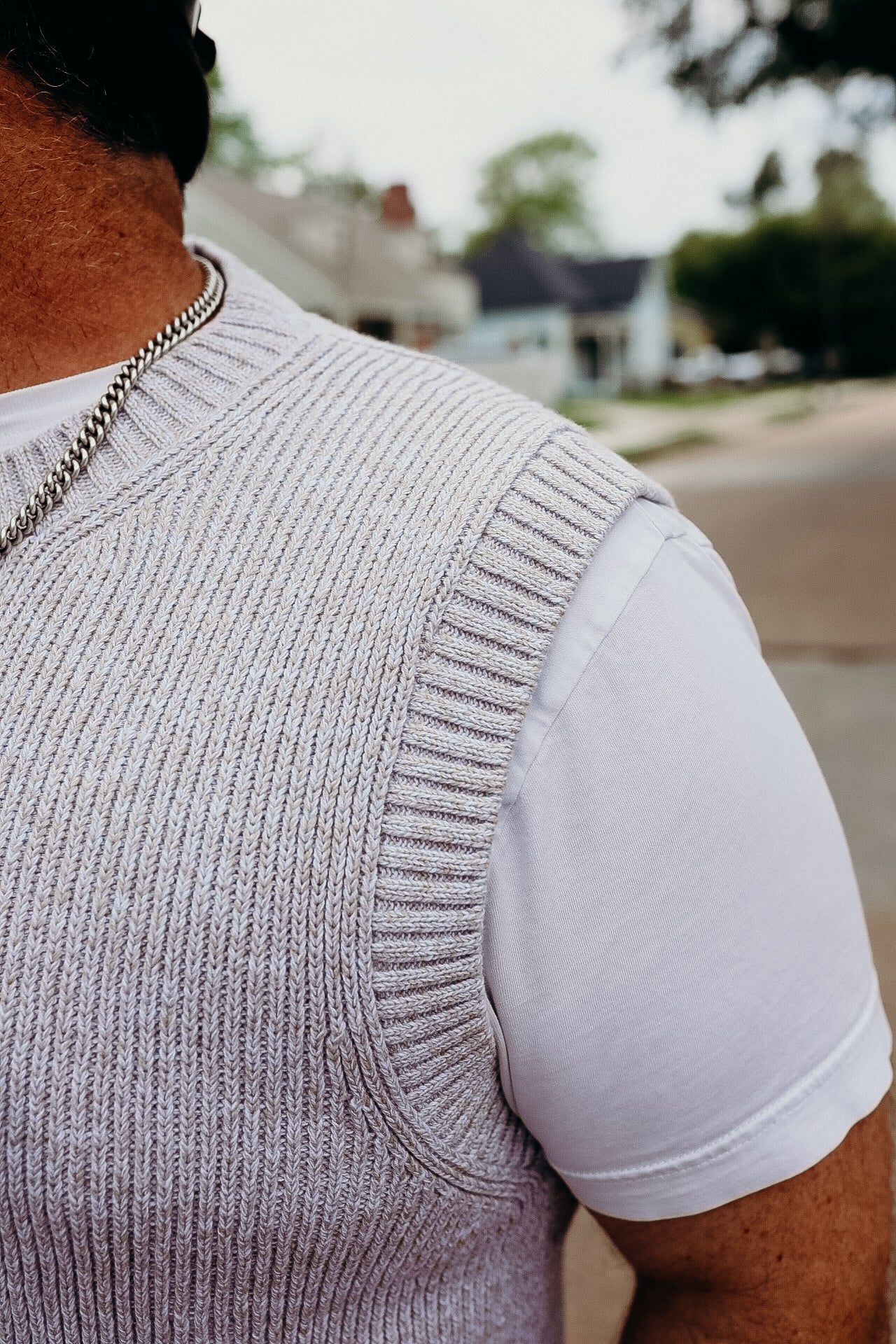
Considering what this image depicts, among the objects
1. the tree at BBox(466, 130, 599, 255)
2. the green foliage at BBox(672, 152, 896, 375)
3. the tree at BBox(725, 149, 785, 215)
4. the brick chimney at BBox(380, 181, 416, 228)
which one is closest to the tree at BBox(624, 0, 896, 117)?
the tree at BBox(725, 149, 785, 215)

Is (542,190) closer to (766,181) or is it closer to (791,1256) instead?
(766,181)

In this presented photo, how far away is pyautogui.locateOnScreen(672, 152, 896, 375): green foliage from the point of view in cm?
3909

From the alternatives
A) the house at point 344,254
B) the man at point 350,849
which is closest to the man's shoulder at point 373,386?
the man at point 350,849

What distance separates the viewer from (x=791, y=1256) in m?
0.86

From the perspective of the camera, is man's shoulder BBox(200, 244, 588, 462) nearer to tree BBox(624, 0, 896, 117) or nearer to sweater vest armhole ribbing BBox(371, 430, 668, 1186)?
sweater vest armhole ribbing BBox(371, 430, 668, 1186)

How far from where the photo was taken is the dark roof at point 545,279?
132ft

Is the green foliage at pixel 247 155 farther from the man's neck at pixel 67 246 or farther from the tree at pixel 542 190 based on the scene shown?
the man's neck at pixel 67 246

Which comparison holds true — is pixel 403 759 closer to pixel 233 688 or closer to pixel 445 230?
pixel 233 688

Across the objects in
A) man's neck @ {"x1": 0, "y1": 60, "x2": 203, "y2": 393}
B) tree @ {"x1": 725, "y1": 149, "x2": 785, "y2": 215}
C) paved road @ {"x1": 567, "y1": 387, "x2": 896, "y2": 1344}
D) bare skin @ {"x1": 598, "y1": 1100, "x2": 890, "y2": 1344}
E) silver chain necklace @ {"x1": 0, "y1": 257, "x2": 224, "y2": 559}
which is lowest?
paved road @ {"x1": 567, "y1": 387, "x2": 896, "y2": 1344}

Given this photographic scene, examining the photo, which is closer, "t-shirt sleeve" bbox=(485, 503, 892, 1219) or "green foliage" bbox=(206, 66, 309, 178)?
"t-shirt sleeve" bbox=(485, 503, 892, 1219)

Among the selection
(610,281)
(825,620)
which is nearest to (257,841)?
(825,620)

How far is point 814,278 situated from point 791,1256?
43139 mm

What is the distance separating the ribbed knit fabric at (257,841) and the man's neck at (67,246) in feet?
0.21

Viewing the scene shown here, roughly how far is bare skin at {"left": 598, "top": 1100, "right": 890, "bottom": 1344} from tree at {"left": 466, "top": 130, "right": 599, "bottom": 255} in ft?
208
